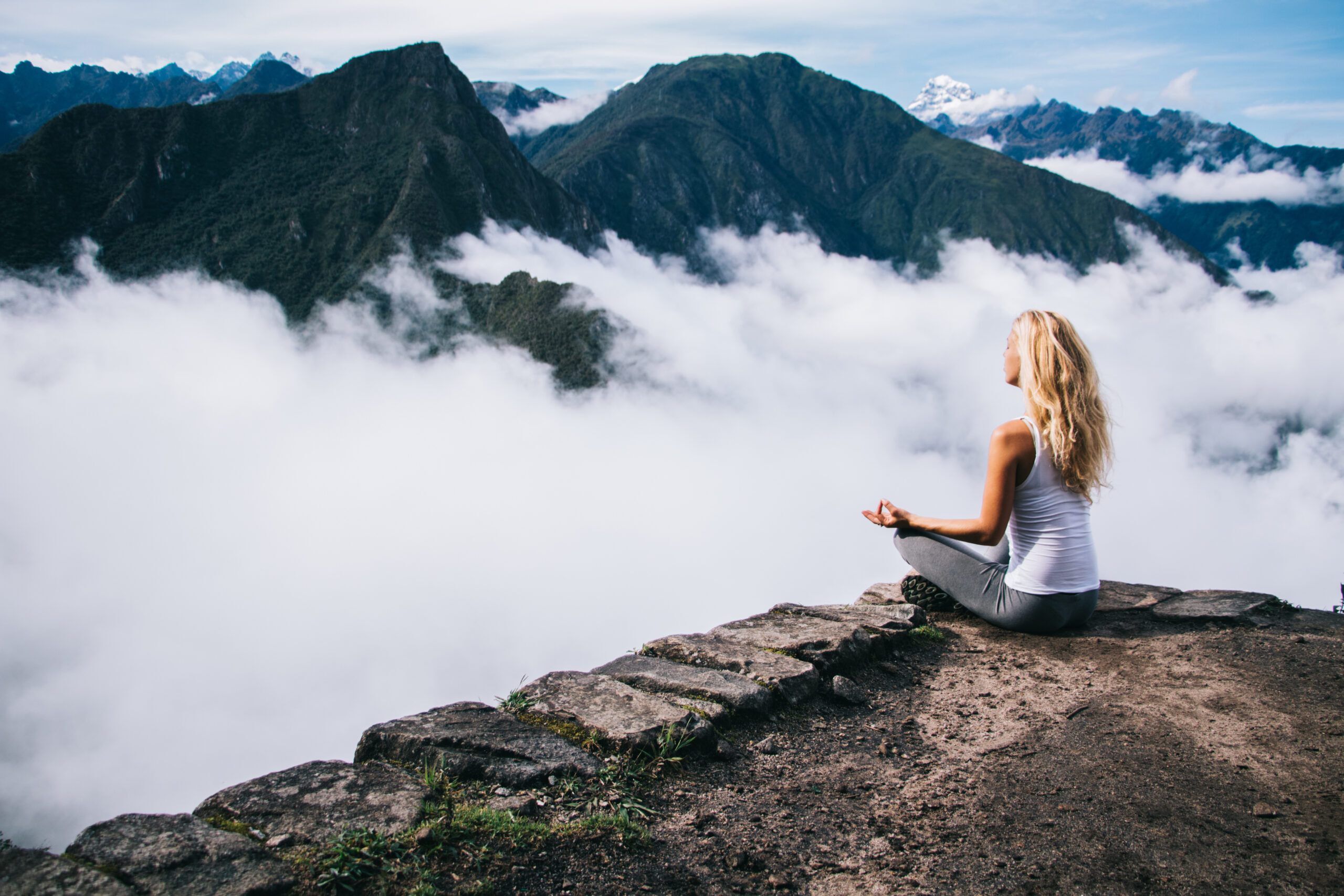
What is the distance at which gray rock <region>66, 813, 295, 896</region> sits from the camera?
241cm

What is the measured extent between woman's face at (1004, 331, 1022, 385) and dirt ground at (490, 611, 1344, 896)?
1.91 m

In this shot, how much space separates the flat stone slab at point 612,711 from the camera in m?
3.63

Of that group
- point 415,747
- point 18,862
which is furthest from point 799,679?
point 18,862

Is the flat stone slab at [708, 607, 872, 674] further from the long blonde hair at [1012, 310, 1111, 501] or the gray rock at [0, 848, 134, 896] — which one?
the gray rock at [0, 848, 134, 896]

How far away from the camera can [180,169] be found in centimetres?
16050

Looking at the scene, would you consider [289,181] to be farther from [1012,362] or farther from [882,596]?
[1012,362]

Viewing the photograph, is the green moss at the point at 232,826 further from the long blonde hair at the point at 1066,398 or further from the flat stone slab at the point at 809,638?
the long blonde hair at the point at 1066,398

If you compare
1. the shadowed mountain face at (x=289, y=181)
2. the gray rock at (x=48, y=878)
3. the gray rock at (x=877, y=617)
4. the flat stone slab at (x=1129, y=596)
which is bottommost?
the flat stone slab at (x=1129, y=596)

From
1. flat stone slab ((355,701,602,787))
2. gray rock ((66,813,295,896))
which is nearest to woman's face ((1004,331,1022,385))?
flat stone slab ((355,701,602,787))

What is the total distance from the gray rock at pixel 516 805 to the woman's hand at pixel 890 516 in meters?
3.12

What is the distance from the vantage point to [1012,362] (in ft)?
16.0

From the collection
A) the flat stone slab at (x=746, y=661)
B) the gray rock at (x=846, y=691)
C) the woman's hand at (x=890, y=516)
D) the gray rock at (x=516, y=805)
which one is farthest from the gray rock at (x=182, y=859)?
the woman's hand at (x=890, y=516)

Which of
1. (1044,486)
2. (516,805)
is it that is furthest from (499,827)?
(1044,486)

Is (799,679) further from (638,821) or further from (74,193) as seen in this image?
(74,193)
